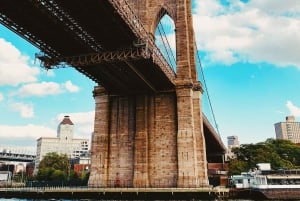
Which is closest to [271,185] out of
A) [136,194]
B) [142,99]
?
[136,194]

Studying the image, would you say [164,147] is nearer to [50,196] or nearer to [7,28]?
[50,196]

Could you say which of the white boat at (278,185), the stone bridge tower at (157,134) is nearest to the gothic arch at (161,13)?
the stone bridge tower at (157,134)

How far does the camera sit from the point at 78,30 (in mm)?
23250

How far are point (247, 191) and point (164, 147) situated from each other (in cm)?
942

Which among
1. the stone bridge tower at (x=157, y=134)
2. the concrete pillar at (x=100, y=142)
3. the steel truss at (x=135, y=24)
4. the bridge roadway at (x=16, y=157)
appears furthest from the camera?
the bridge roadway at (x=16, y=157)

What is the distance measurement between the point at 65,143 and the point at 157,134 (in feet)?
399

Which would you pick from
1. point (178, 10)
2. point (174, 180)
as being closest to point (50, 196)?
point (174, 180)

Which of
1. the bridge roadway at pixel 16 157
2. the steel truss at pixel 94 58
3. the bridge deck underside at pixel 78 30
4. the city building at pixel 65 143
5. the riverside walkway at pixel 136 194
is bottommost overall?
the riverside walkway at pixel 136 194

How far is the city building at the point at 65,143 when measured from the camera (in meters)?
141

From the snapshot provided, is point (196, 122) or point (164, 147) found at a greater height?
point (196, 122)

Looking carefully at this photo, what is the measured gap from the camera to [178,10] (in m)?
37.8

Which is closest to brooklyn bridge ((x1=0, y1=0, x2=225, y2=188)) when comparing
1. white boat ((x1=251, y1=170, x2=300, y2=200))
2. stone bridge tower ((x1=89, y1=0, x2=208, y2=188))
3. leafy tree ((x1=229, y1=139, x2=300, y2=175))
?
stone bridge tower ((x1=89, y1=0, x2=208, y2=188))

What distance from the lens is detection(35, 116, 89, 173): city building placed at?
462 ft

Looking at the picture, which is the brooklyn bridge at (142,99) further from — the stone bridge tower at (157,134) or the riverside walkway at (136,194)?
the riverside walkway at (136,194)
